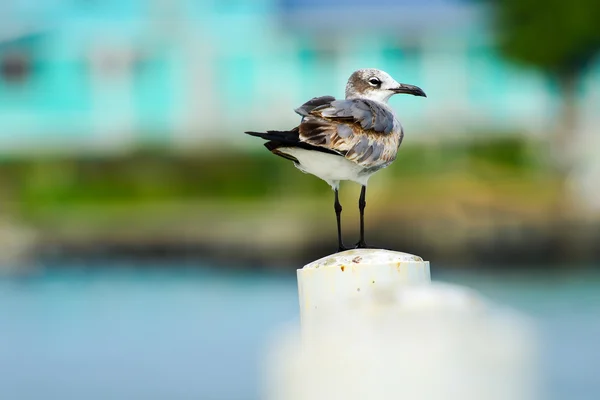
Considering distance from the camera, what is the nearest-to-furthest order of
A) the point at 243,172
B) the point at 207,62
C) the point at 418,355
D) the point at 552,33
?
the point at 418,355
the point at 243,172
the point at 552,33
the point at 207,62

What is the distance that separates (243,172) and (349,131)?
22345 millimetres

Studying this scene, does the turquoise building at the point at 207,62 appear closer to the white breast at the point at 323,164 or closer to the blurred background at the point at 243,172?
the blurred background at the point at 243,172

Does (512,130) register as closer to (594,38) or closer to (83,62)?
(594,38)

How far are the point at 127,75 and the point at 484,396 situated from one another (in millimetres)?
27690

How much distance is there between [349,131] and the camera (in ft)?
10.7

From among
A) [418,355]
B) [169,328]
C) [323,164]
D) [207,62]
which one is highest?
[207,62]

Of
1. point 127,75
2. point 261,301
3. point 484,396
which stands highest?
point 127,75

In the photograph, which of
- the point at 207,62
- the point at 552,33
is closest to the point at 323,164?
the point at 552,33

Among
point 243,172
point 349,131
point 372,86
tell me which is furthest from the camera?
point 243,172

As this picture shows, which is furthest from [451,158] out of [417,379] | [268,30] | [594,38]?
[417,379]

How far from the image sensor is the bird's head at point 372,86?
146 inches

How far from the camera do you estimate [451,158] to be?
1000 inches

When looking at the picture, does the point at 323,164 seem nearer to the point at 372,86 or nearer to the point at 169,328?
the point at 372,86

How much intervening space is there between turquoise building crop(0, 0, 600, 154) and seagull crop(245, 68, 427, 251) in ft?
79.9
